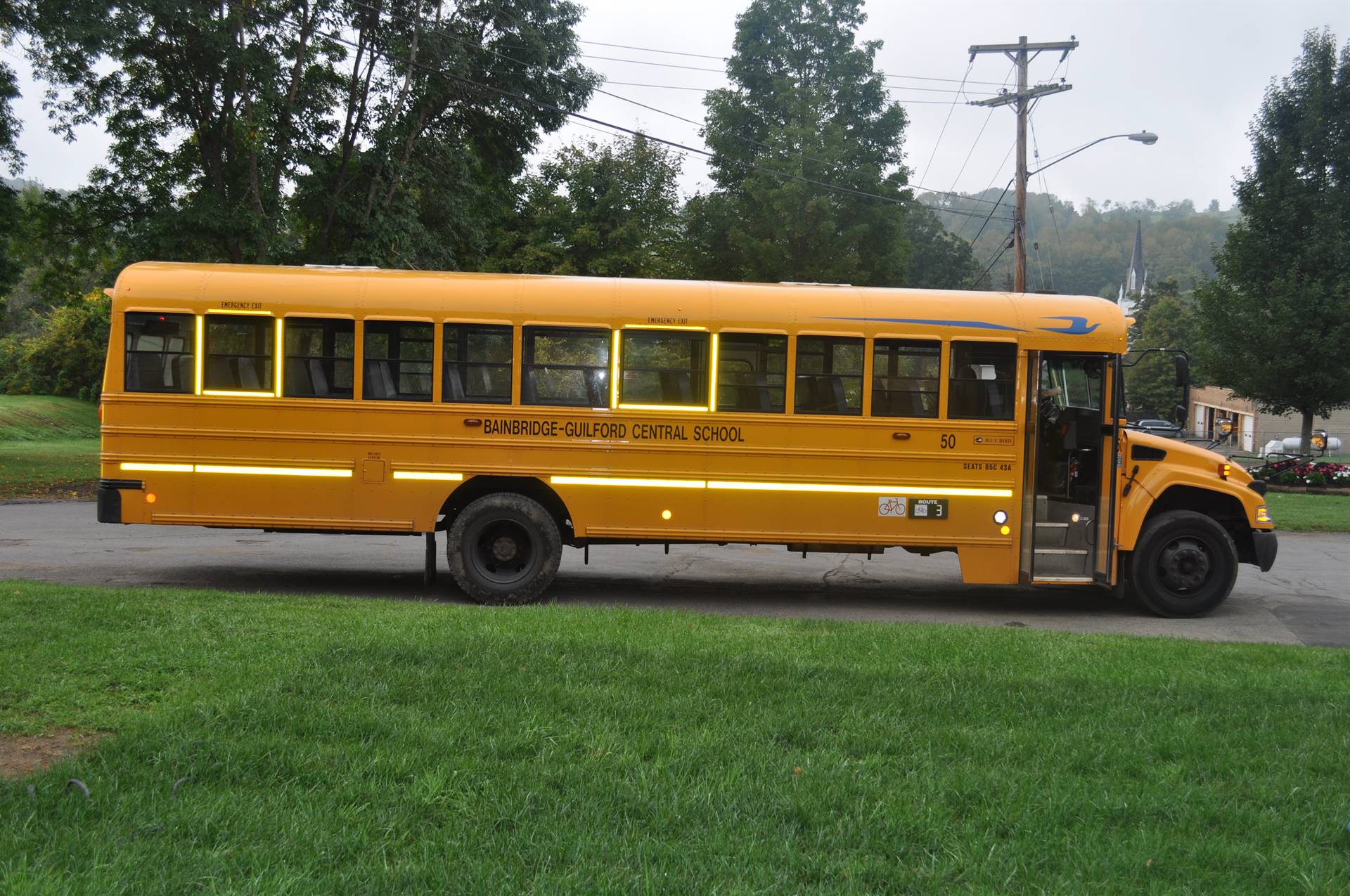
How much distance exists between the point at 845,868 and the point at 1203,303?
2612cm

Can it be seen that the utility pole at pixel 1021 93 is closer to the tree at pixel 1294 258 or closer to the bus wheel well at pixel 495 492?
the tree at pixel 1294 258

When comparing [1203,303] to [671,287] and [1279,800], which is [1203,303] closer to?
[671,287]

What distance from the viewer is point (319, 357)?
9898mm

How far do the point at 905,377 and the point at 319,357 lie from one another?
539 centimetres

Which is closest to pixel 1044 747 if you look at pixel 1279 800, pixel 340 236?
pixel 1279 800

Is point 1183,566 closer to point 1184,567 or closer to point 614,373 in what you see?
point 1184,567

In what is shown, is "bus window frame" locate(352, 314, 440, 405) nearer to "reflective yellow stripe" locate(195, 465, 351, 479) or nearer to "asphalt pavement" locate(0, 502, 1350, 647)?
"reflective yellow stripe" locate(195, 465, 351, 479)

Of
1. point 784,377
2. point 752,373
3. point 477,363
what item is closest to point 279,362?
point 477,363

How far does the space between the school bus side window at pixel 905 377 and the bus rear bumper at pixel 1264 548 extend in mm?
3317

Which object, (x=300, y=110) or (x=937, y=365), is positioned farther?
(x=300, y=110)

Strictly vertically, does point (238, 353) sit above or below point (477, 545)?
above

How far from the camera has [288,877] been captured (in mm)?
3432

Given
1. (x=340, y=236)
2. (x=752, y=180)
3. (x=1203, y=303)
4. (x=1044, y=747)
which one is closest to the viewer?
(x=1044, y=747)

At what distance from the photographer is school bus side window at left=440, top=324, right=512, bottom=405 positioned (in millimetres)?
9898
